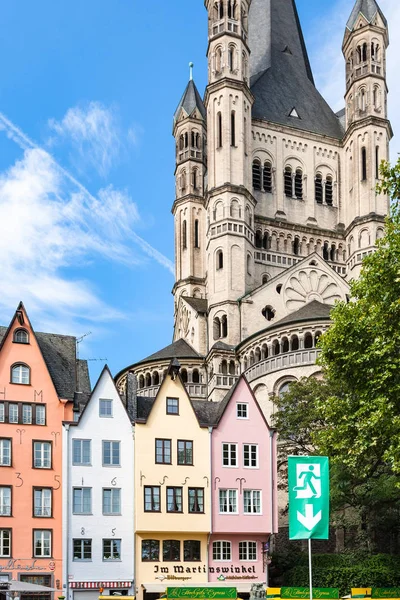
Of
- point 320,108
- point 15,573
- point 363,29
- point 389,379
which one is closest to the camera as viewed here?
point 389,379

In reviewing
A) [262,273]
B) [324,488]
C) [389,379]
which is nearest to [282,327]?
[262,273]

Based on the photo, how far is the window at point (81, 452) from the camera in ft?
175

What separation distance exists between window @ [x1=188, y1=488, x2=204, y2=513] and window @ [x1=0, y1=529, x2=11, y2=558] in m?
→ 9.95

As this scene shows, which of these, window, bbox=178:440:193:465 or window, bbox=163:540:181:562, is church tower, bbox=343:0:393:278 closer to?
window, bbox=178:440:193:465

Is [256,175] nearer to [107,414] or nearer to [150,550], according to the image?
[107,414]

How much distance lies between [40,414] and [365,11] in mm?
66578

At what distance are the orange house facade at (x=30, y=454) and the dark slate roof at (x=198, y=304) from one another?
37.2 meters

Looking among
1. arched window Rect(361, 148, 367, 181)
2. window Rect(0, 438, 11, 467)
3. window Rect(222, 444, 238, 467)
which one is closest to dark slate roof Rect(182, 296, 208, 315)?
arched window Rect(361, 148, 367, 181)

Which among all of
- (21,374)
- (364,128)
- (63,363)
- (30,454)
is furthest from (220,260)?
(30,454)

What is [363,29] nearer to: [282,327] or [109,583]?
[282,327]

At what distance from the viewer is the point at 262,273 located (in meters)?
95.2

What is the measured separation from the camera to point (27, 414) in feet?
176

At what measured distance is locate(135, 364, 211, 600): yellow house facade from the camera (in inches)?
2080

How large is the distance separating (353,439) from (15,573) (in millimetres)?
19451
